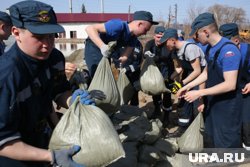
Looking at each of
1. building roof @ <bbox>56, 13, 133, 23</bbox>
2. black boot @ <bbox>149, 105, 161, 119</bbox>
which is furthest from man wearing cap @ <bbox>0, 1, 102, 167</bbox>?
building roof @ <bbox>56, 13, 133, 23</bbox>

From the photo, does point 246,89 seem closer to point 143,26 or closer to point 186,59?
point 186,59

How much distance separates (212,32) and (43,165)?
1848 mm

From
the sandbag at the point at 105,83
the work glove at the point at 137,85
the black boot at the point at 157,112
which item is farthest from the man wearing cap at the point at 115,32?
the black boot at the point at 157,112

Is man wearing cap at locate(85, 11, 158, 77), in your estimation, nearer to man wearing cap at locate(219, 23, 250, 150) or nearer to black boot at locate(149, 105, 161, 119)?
man wearing cap at locate(219, 23, 250, 150)

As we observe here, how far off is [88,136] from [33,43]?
1.99ft

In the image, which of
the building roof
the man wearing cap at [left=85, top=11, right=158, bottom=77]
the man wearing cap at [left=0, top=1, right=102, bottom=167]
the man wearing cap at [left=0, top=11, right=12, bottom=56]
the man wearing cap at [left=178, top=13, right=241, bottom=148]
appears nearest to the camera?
the man wearing cap at [left=0, top=1, right=102, bottom=167]

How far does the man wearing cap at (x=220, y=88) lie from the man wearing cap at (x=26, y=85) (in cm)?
157

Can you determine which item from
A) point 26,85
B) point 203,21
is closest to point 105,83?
point 203,21

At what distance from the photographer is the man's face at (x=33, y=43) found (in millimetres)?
1499

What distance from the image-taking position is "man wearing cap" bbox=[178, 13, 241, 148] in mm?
2625

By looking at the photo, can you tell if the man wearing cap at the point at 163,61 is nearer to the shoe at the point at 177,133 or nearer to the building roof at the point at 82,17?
the shoe at the point at 177,133

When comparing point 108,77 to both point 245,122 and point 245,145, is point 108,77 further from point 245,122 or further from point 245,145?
point 245,145

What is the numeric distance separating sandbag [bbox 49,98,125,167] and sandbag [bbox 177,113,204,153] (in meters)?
1.84

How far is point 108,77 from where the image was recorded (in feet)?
9.22
